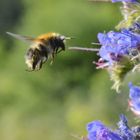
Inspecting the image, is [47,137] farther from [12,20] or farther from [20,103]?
[12,20]

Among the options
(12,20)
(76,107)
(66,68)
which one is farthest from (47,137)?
(12,20)

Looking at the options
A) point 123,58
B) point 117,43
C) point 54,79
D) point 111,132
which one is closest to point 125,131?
point 111,132

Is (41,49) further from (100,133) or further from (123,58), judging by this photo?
(100,133)

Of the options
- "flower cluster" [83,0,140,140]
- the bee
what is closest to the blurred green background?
the bee

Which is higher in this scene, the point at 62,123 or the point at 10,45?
the point at 62,123

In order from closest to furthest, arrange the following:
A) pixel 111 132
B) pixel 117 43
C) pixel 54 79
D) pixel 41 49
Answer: pixel 117 43 < pixel 111 132 < pixel 41 49 < pixel 54 79

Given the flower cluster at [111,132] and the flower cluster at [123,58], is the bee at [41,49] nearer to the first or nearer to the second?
the flower cluster at [123,58]

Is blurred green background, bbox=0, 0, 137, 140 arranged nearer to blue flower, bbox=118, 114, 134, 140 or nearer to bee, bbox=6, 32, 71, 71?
bee, bbox=6, 32, 71, 71

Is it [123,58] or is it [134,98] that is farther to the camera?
[123,58]
